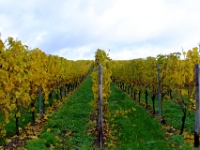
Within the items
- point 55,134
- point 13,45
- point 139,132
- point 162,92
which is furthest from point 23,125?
point 162,92

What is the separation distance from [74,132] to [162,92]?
5.64m

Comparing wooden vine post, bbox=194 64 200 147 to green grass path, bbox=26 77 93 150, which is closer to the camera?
wooden vine post, bbox=194 64 200 147

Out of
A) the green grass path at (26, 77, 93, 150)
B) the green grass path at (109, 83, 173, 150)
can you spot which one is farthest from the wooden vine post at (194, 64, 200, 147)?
the green grass path at (26, 77, 93, 150)

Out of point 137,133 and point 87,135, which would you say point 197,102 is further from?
point 87,135

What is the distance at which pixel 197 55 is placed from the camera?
10.3 m

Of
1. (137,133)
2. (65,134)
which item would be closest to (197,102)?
(137,133)

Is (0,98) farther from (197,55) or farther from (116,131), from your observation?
(197,55)

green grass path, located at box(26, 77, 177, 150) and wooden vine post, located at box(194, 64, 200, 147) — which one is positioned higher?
wooden vine post, located at box(194, 64, 200, 147)

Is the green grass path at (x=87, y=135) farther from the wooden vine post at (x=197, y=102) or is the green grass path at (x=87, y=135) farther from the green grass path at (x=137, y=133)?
the wooden vine post at (x=197, y=102)

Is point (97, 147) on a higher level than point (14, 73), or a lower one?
lower

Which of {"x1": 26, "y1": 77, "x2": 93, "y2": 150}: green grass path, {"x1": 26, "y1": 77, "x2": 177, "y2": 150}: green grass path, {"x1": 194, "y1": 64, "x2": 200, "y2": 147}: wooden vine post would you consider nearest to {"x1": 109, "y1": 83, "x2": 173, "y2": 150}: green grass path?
{"x1": 26, "y1": 77, "x2": 177, "y2": 150}: green grass path

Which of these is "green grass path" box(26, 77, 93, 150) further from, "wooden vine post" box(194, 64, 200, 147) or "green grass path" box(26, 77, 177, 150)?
"wooden vine post" box(194, 64, 200, 147)

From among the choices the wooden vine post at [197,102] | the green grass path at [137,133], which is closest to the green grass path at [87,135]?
the green grass path at [137,133]

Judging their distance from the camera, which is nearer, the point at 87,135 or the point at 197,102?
the point at 197,102
